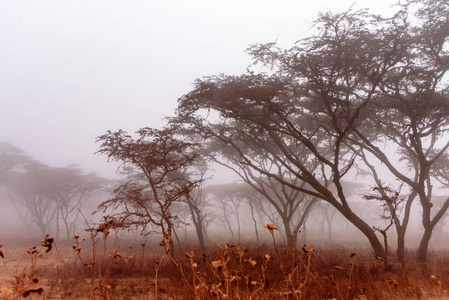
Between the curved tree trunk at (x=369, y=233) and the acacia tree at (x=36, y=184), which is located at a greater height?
the acacia tree at (x=36, y=184)

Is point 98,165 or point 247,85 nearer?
point 247,85

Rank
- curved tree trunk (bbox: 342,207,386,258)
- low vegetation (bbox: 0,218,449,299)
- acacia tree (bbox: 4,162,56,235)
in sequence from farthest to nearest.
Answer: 1. acacia tree (bbox: 4,162,56,235)
2. curved tree trunk (bbox: 342,207,386,258)
3. low vegetation (bbox: 0,218,449,299)

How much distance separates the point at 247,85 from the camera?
10.5 metres

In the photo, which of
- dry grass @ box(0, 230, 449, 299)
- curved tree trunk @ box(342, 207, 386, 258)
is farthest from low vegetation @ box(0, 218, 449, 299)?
curved tree trunk @ box(342, 207, 386, 258)

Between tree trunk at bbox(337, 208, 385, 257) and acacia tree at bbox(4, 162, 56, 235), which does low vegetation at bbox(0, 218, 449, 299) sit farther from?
acacia tree at bbox(4, 162, 56, 235)

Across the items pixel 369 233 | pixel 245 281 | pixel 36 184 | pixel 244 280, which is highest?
pixel 36 184

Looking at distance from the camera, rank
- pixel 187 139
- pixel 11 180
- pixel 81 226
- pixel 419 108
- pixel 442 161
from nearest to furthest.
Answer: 1. pixel 419 108
2. pixel 187 139
3. pixel 442 161
4. pixel 11 180
5. pixel 81 226

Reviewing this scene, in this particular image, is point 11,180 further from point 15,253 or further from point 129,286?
point 129,286

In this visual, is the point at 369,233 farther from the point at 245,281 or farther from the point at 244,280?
the point at 245,281

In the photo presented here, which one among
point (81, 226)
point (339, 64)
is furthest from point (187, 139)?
point (81, 226)

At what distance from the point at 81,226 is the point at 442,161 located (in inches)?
2731

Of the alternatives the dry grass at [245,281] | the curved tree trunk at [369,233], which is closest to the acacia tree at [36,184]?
the dry grass at [245,281]

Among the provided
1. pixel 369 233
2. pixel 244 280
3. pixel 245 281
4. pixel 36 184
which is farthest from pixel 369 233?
pixel 36 184

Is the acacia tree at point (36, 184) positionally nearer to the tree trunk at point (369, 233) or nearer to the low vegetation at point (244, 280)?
the low vegetation at point (244, 280)
